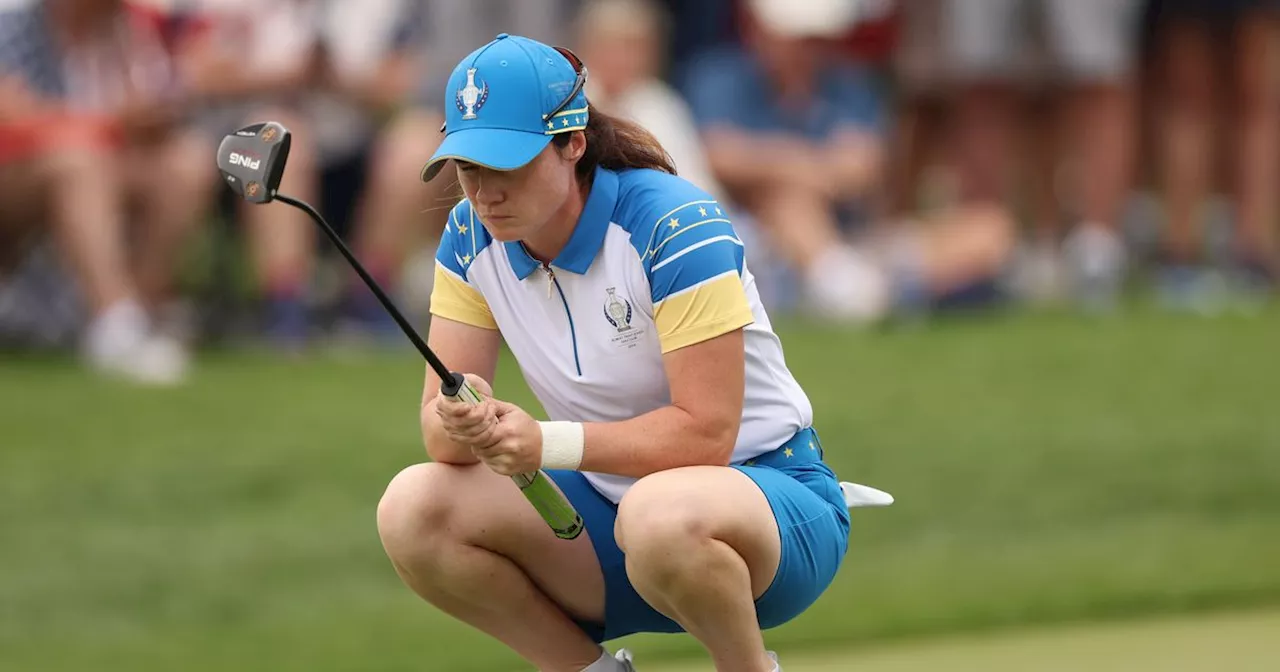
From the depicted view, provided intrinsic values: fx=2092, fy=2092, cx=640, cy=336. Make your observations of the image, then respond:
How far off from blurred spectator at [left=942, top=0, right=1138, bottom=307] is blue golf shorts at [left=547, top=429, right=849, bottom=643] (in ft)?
21.1

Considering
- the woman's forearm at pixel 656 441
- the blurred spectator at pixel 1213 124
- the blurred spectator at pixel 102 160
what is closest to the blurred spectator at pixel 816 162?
the blurred spectator at pixel 1213 124

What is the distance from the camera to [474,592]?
13.1 ft

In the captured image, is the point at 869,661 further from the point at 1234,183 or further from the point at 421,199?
the point at 1234,183

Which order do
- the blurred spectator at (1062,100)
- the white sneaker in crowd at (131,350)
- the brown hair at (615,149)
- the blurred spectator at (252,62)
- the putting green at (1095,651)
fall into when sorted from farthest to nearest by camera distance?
the blurred spectator at (1062,100)
the blurred spectator at (252,62)
the white sneaker in crowd at (131,350)
the putting green at (1095,651)
the brown hair at (615,149)

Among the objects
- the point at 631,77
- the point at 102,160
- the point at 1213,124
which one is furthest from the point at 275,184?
the point at 1213,124

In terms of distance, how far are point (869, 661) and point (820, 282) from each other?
15.3 ft

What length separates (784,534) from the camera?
3779 millimetres

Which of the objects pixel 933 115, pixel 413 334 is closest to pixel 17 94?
pixel 933 115

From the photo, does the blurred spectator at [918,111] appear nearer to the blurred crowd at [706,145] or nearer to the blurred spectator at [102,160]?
the blurred crowd at [706,145]

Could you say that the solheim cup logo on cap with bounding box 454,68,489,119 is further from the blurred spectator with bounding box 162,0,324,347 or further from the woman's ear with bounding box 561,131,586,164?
the blurred spectator with bounding box 162,0,324,347

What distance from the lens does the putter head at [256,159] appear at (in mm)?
3582

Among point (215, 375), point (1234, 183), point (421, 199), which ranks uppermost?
point (1234, 183)

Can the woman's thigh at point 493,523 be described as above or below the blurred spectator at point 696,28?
above

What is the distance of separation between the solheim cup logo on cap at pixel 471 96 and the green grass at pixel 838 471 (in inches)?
80.6
